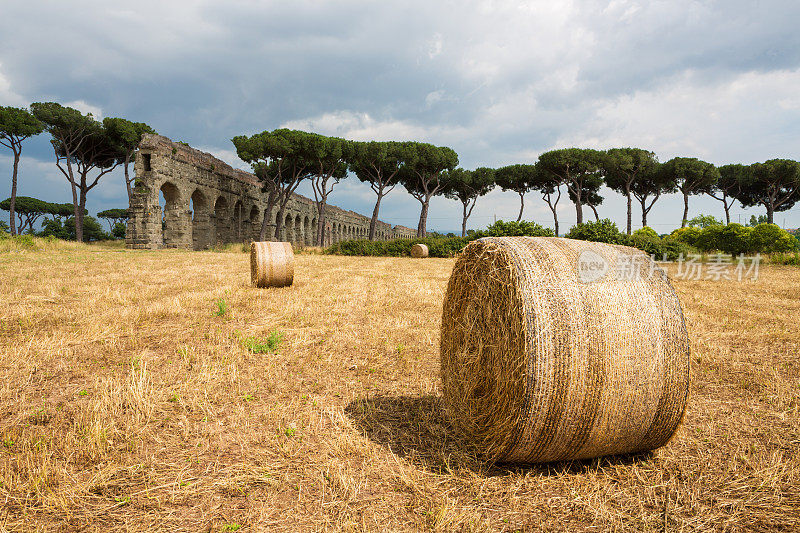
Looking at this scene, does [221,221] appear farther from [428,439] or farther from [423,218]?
[428,439]

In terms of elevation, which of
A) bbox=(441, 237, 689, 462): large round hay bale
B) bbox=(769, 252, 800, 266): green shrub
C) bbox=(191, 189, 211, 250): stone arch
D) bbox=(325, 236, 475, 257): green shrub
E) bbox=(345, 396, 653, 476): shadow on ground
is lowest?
bbox=(345, 396, 653, 476): shadow on ground

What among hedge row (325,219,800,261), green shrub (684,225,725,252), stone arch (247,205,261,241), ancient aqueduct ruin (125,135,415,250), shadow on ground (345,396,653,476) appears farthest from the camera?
stone arch (247,205,261,241)

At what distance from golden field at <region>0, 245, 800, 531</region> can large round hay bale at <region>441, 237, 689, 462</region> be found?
299 millimetres

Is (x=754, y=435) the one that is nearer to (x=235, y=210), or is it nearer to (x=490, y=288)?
(x=490, y=288)

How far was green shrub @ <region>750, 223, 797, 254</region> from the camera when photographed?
779 inches

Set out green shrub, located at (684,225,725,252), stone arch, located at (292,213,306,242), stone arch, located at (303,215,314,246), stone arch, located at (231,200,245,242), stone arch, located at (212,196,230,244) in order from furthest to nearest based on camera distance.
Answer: stone arch, located at (303,215,314,246), stone arch, located at (292,213,306,242), stone arch, located at (231,200,245,242), stone arch, located at (212,196,230,244), green shrub, located at (684,225,725,252)

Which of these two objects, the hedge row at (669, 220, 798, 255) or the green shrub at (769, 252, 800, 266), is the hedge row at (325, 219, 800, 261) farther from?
the green shrub at (769, 252, 800, 266)

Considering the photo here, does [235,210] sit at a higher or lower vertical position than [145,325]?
higher

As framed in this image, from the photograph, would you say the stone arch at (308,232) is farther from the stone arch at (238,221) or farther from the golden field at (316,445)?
the golden field at (316,445)

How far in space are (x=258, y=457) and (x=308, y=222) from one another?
54.9 meters

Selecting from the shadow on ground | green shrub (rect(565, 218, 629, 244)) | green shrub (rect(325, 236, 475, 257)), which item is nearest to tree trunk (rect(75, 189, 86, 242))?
green shrub (rect(325, 236, 475, 257))

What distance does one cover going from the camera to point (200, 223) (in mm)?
30906

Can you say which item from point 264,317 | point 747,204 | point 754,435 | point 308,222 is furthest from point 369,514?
point 747,204

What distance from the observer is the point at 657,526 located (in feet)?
7.16
